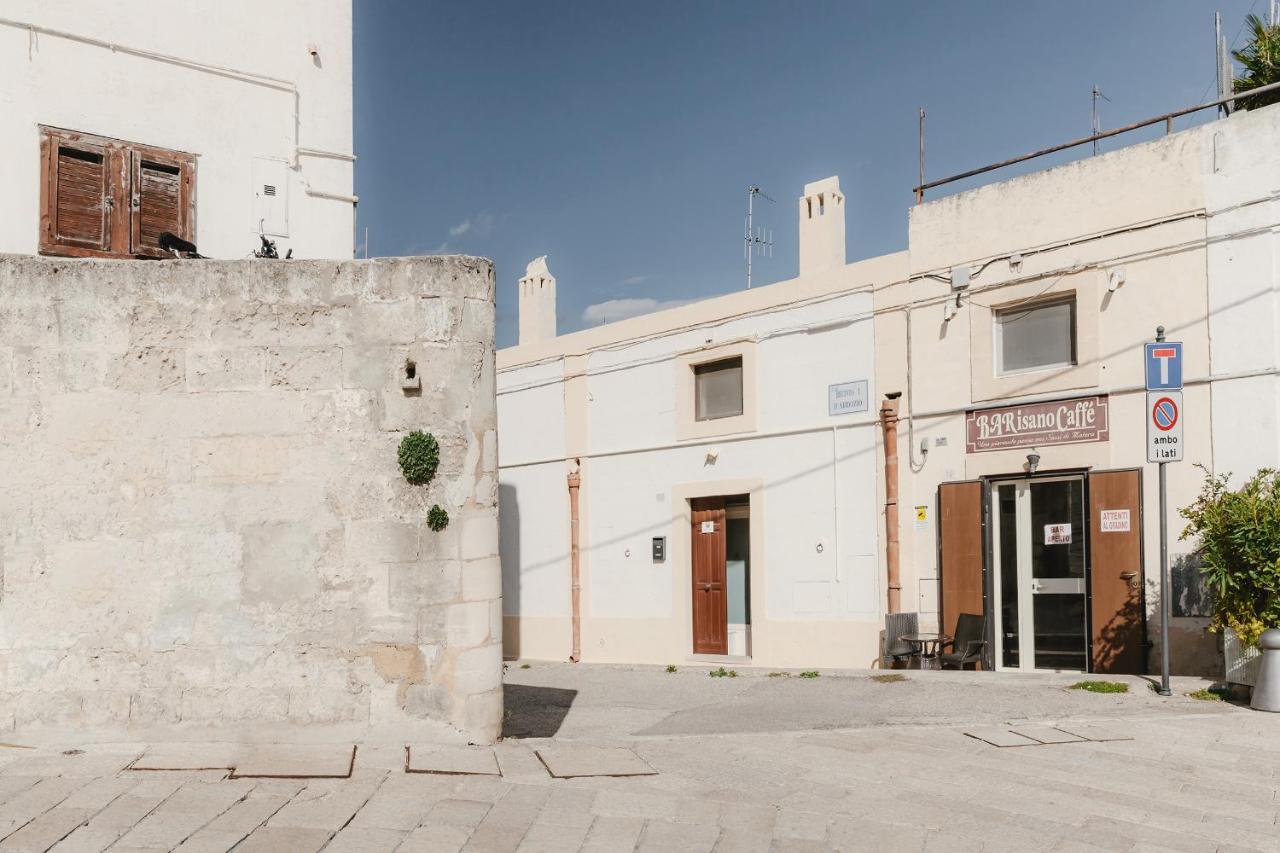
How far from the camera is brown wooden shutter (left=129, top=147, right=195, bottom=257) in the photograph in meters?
10.2

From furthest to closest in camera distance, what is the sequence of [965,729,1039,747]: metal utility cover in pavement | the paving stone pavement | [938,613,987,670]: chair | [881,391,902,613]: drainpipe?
1. [881,391,902,613]: drainpipe
2. [938,613,987,670]: chair
3. [965,729,1039,747]: metal utility cover in pavement
4. the paving stone pavement

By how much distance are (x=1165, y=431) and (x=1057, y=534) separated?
3493 millimetres

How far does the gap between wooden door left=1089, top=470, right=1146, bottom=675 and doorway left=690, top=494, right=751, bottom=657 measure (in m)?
5.65

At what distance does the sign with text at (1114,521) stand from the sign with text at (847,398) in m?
3.67

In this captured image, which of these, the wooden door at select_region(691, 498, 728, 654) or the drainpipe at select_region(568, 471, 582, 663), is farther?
the drainpipe at select_region(568, 471, 582, 663)

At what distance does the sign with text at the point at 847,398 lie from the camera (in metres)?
15.3

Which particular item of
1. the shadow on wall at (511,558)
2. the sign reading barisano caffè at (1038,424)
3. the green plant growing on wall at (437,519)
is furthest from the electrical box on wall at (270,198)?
the shadow on wall at (511,558)

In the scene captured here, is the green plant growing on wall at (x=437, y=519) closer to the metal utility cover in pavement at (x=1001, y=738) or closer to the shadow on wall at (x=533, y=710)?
the shadow on wall at (x=533, y=710)

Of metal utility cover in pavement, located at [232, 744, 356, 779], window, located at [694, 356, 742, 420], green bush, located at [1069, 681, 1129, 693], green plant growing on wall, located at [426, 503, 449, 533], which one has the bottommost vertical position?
green bush, located at [1069, 681, 1129, 693]

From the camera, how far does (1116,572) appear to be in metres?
12.3

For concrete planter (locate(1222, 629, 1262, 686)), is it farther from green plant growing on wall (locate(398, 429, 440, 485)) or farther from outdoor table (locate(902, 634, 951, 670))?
green plant growing on wall (locate(398, 429, 440, 485))

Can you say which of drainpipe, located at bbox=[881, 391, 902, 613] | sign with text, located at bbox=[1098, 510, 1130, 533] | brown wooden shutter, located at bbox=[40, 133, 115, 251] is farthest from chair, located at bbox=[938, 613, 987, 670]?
brown wooden shutter, located at bbox=[40, 133, 115, 251]

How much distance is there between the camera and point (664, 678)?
1335 centimetres

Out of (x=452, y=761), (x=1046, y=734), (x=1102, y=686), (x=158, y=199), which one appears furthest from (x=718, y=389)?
(x=452, y=761)
